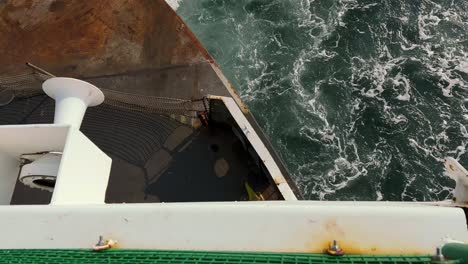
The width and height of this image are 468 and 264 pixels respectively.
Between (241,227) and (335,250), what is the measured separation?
1098mm

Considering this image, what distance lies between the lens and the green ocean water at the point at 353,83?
1238 cm

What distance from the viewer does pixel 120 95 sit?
36.3ft

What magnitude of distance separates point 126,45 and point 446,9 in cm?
1171

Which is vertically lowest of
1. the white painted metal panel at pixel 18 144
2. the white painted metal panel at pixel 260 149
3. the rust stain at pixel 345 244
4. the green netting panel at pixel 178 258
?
the green netting panel at pixel 178 258

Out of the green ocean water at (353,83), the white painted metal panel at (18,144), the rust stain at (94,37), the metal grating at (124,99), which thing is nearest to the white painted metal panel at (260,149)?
the metal grating at (124,99)

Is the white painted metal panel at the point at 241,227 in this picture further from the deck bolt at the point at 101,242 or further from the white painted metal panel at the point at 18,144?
the white painted metal panel at the point at 18,144

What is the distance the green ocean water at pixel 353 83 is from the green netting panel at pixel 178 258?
309 inches

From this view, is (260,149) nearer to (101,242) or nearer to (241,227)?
(241,227)

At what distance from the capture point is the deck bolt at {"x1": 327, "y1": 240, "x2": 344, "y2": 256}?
14.4 feet

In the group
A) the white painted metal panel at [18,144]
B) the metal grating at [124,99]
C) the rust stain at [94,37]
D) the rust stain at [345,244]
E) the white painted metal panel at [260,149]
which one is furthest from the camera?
the rust stain at [94,37]

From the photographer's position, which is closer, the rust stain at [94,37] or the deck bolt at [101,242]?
the deck bolt at [101,242]

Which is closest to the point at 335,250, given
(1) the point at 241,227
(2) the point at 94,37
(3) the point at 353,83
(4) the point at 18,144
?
(1) the point at 241,227

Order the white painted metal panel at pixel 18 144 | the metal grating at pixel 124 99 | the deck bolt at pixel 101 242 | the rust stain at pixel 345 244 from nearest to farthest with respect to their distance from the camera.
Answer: the rust stain at pixel 345 244 < the deck bolt at pixel 101 242 < the white painted metal panel at pixel 18 144 < the metal grating at pixel 124 99

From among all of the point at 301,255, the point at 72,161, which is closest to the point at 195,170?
the point at 72,161
